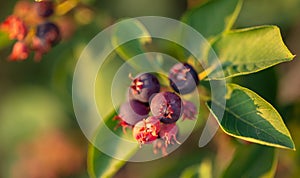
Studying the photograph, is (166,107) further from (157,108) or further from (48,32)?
(48,32)

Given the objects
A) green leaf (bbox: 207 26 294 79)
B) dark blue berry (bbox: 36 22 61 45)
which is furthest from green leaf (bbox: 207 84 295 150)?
dark blue berry (bbox: 36 22 61 45)

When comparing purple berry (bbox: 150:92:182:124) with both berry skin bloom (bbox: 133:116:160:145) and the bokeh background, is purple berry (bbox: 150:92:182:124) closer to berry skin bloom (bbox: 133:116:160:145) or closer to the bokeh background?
berry skin bloom (bbox: 133:116:160:145)

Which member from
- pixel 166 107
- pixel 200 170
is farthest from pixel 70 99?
pixel 166 107

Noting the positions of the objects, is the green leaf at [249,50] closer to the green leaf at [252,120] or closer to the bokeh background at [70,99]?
the green leaf at [252,120]

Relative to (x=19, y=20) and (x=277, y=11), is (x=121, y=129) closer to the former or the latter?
(x=19, y=20)

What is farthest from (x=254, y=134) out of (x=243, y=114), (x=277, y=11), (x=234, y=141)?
(x=277, y=11)

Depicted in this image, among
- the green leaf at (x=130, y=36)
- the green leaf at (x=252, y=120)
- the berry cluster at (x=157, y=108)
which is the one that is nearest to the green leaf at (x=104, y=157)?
the berry cluster at (x=157, y=108)

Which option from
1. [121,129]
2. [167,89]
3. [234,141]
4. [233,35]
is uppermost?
[233,35]
